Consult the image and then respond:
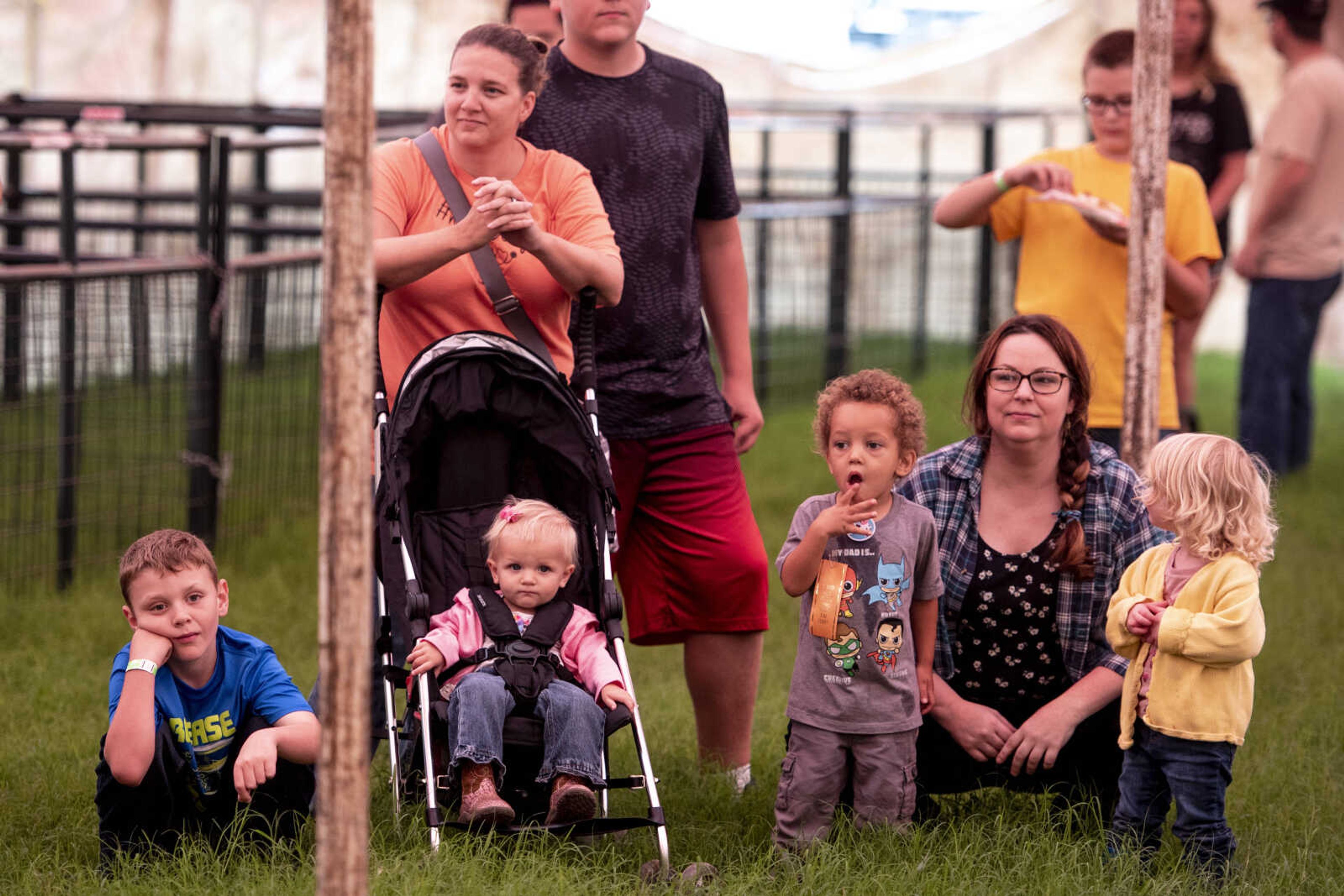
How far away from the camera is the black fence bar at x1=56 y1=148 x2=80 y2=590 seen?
6.36 metres

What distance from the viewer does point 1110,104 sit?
515 cm

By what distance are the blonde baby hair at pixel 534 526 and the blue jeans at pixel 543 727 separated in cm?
33

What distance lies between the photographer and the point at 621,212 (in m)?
4.36

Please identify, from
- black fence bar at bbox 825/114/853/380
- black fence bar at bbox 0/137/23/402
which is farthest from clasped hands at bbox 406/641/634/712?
black fence bar at bbox 825/114/853/380

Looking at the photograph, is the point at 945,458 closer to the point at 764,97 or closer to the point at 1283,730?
the point at 1283,730

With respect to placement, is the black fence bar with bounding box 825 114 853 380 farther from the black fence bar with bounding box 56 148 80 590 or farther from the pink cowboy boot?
the pink cowboy boot

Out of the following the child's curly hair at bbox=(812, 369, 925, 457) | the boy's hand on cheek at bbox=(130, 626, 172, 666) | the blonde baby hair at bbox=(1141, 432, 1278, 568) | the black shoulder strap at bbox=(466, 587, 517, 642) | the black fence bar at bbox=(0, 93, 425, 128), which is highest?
the black fence bar at bbox=(0, 93, 425, 128)

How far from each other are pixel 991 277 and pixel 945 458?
31.0 ft

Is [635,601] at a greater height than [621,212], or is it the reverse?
[621,212]

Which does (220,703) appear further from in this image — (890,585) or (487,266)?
(890,585)

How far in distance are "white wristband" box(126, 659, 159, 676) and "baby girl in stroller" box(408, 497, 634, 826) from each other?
0.56 meters

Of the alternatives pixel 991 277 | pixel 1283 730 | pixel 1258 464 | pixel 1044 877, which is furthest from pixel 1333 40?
pixel 1044 877

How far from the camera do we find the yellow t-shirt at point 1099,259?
16.8 ft

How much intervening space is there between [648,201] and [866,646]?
1.39 meters
